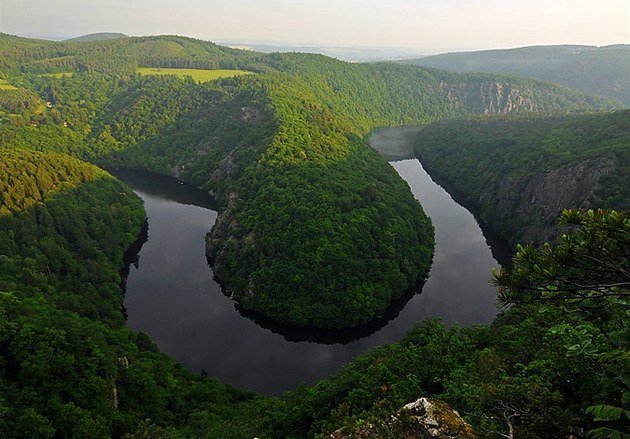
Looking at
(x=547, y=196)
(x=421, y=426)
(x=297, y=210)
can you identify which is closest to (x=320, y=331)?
(x=297, y=210)

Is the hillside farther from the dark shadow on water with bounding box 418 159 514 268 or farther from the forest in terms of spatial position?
the dark shadow on water with bounding box 418 159 514 268

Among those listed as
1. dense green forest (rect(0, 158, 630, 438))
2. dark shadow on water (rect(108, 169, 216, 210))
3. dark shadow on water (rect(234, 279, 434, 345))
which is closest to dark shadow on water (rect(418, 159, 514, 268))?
dark shadow on water (rect(234, 279, 434, 345))

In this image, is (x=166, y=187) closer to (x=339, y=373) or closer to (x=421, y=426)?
(x=339, y=373)

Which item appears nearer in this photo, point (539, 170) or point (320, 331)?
point (320, 331)

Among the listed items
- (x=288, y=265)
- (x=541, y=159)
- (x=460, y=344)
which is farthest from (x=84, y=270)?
(x=541, y=159)

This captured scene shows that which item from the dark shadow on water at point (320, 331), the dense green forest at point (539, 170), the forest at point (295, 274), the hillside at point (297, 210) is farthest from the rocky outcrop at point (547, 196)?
the dark shadow on water at point (320, 331)

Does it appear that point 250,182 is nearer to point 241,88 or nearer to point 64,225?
point 64,225

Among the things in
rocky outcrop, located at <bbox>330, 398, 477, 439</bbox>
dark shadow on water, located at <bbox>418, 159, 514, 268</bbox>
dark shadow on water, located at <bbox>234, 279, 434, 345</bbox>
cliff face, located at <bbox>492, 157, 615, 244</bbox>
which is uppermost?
rocky outcrop, located at <bbox>330, 398, 477, 439</bbox>

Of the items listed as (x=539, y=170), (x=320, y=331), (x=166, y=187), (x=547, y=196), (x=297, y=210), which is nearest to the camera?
(x=320, y=331)
